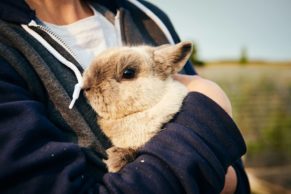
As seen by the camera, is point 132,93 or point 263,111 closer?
point 132,93

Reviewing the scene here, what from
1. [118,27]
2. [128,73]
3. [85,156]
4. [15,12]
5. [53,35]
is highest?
[15,12]

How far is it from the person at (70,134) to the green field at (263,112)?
5.34 m

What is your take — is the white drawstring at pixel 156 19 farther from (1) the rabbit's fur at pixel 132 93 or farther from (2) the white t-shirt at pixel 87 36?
(1) the rabbit's fur at pixel 132 93

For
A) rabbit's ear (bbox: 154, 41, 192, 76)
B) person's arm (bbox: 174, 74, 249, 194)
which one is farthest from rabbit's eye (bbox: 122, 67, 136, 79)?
person's arm (bbox: 174, 74, 249, 194)

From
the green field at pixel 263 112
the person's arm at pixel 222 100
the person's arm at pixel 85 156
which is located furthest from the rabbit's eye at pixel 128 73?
the green field at pixel 263 112

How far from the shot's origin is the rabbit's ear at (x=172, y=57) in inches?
77.5

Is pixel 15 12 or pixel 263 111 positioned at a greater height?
pixel 15 12

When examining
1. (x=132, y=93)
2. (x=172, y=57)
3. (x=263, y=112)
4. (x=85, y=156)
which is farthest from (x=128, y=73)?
(x=263, y=112)

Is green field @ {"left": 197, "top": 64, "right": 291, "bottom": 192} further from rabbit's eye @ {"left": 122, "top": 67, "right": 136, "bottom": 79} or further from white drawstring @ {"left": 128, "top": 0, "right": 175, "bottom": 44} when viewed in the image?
rabbit's eye @ {"left": 122, "top": 67, "right": 136, "bottom": 79}

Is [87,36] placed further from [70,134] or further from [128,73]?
[70,134]

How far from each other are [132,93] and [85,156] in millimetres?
355

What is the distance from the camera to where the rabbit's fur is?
5.90 ft

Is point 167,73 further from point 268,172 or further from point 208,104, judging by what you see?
point 268,172

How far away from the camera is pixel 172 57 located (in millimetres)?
1978
